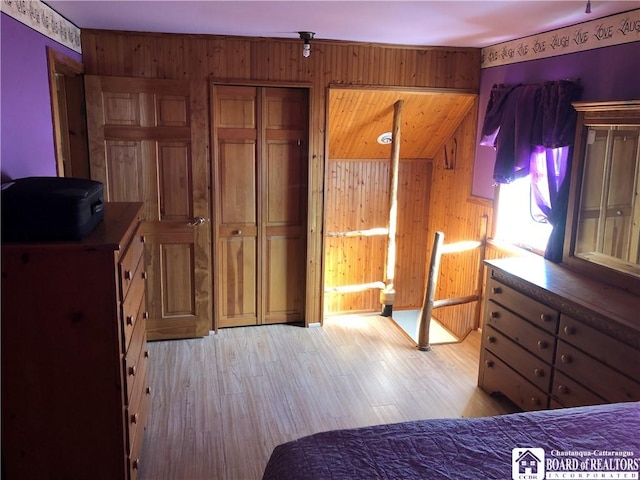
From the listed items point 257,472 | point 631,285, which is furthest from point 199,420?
point 631,285

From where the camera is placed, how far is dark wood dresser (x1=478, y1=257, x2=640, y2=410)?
2.41 meters

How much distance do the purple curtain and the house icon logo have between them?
6.71 ft

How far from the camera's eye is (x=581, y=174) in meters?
3.15

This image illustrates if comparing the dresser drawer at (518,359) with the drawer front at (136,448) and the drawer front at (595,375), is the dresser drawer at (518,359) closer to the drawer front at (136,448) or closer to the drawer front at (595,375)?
the drawer front at (595,375)

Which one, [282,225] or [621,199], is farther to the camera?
[282,225]

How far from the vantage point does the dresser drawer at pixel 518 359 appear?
2.90 metres

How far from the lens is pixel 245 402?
3273 millimetres

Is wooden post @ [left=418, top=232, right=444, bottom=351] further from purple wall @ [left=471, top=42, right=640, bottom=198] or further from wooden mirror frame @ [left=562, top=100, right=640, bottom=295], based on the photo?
wooden mirror frame @ [left=562, top=100, right=640, bottom=295]

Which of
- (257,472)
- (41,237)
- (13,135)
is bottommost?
(257,472)

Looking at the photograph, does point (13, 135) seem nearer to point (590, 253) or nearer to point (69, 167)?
point (69, 167)

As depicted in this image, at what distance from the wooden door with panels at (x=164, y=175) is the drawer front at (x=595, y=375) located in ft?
8.49

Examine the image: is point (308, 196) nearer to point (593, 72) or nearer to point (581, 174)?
point (581, 174)

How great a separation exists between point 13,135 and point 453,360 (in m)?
A: 3.15

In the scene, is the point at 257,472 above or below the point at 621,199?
below
